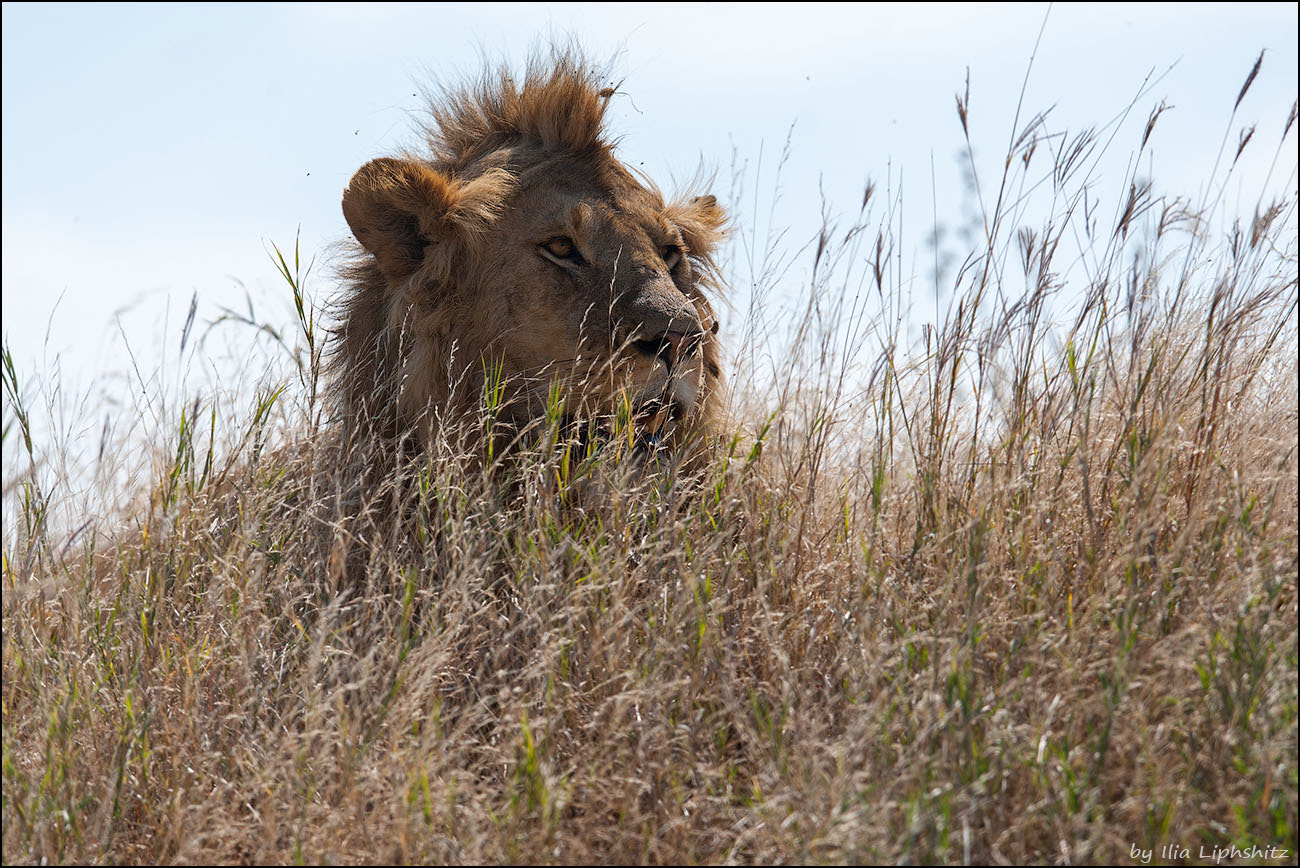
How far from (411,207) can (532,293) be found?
560 millimetres

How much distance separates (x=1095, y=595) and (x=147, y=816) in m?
2.41

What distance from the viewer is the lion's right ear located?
3.84 metres

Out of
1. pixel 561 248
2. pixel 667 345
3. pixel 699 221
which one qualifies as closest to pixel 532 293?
pixel 561 248

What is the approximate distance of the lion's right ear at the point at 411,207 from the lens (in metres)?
3.84

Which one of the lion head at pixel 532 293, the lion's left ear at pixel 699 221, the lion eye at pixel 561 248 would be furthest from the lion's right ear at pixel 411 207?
the lion's left ear at pixel 699 221

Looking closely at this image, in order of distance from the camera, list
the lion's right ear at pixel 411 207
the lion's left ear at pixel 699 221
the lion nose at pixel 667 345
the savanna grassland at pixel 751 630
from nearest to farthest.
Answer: the savanna grassland at pixel 751 630 < the lion nose at pixel 667 345 < the lion's right ear at pixel 411 207 < the lion's left ear at pixel 699 221

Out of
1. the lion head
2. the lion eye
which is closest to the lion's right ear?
the lion head

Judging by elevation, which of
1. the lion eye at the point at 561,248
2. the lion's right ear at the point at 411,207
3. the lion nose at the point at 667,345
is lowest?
the lion nose at the point at 667,345

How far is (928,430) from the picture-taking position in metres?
3.44

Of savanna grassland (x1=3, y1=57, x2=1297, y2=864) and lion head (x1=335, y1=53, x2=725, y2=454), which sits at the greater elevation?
lion head (x1=335, y1=53, x2=725, y2=454)

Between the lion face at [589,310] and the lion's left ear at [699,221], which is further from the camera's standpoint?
the lion's left ear at [699,221]

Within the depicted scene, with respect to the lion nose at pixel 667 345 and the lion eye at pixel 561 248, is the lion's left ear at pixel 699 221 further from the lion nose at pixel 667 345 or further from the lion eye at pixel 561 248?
the lion nose at pixel 667 345

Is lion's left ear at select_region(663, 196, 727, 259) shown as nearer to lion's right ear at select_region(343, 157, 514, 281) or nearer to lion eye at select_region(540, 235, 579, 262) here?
lion eye at select_region(540, 235, 579, 262)

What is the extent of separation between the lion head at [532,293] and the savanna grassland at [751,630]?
7.6 inches
